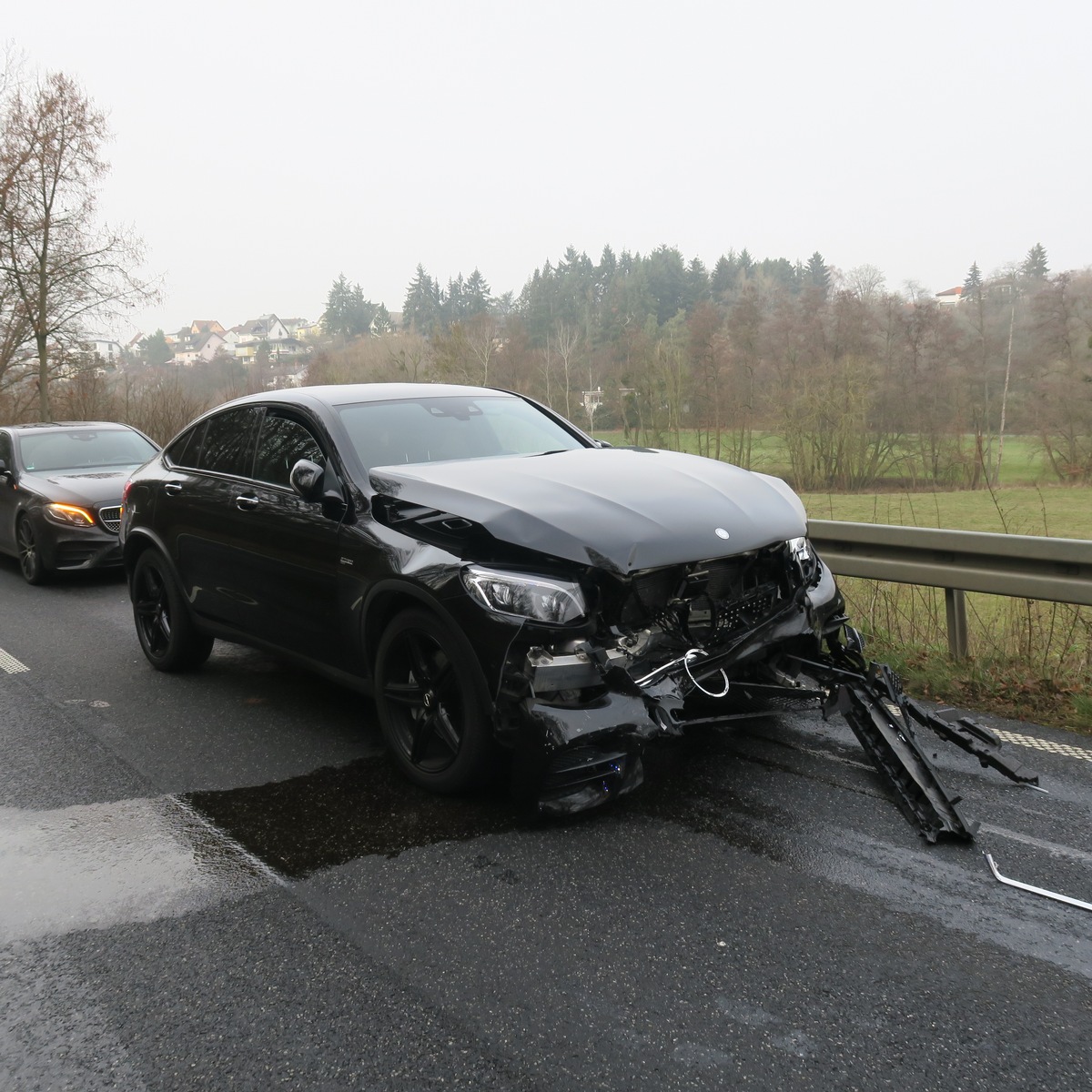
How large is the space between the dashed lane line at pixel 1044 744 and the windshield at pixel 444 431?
2.54 meters

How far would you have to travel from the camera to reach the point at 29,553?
1027cm

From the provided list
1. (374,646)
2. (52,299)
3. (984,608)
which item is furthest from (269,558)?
(52,299)

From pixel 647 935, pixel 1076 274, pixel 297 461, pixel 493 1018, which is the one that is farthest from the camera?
pixel 1076 274

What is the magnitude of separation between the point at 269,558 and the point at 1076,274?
43832mm

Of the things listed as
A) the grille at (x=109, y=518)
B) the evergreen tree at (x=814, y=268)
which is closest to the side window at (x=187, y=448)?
the grille at (x=109, y=518)

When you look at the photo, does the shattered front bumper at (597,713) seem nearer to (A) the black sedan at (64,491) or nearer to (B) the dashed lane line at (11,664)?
(B) the dashed lane line at (11,664)

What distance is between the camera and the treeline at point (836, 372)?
99.9 feet

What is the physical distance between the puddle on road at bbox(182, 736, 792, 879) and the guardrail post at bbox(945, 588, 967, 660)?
2012 mm

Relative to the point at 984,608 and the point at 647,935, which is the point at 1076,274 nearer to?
the point at 984,608

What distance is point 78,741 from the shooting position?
16.4ft

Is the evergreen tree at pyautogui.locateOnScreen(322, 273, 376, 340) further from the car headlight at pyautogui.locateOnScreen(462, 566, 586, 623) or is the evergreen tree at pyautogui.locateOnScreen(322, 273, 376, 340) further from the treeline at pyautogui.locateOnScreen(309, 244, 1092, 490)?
the car headlight at pyautogui.locateOnScreen(462, 566, 586, 623)

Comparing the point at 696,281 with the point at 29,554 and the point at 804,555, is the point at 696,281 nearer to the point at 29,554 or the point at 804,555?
the point at 29,554

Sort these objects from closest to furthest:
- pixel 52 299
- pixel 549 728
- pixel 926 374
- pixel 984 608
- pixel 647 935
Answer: pixel 647 935 → pixel 549 728 → pixel 984 608 → pixel 52 299 → pixel 926 374

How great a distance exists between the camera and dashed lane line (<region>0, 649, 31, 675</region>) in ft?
21.4
